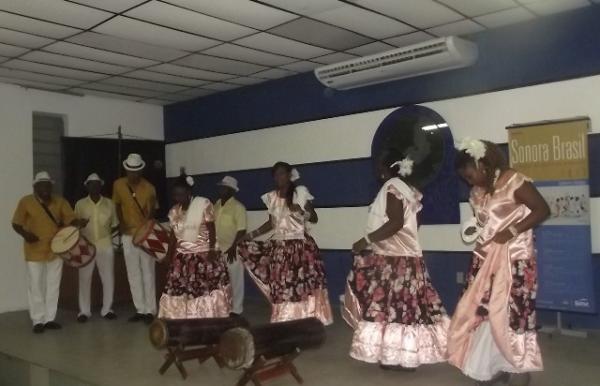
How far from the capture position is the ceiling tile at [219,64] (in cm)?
614

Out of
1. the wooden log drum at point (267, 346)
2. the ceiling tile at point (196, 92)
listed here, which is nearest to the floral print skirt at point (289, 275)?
the wooden log drum at point (267, 346)

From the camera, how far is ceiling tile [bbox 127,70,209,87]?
6711 millimetres

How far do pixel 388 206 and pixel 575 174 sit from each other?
1804 mm

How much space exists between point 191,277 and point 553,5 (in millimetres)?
3712

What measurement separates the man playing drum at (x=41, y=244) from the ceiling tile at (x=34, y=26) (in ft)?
4.90

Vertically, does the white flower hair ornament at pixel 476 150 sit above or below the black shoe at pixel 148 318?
above

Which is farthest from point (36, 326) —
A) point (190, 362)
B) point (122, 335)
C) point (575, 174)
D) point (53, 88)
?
point (575, 174)

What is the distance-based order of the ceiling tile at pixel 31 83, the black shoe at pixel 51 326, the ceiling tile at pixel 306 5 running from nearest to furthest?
the ceiling tile at pixel 306 5 → the black shoe at pixel 51 326 → the ceiling tile at pixel 31 83

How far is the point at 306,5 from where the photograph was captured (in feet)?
15.0

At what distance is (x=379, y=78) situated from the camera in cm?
592

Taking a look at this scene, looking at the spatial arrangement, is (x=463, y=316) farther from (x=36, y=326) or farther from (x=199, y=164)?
(x=199, y=164)

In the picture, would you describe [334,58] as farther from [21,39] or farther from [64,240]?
[64,240]

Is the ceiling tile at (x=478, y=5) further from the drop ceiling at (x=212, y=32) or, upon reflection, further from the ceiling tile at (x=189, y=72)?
the ceiling tile at (x=189, y=72)

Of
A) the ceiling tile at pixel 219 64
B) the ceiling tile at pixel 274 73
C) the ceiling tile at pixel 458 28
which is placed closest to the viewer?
the ceiling tile at pixel 458 28
